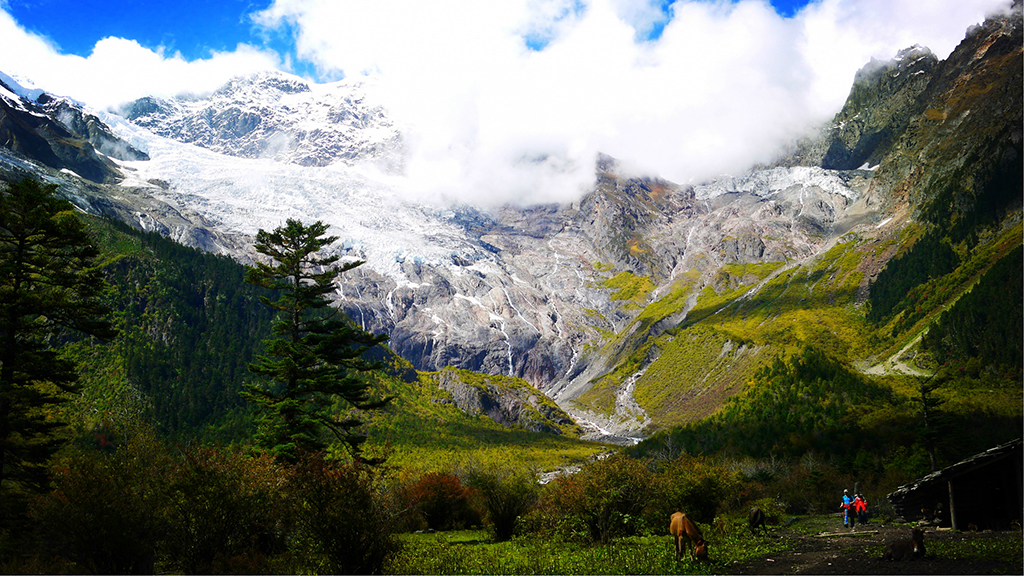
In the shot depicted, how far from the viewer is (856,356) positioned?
183 meters

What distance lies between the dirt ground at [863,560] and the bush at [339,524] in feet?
38.8

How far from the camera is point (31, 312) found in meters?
27.8

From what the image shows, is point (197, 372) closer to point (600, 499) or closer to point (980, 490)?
point (600, 499)

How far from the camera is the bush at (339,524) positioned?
17.8 metres

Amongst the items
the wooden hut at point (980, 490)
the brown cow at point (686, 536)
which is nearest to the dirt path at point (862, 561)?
the brown cow at point (686, 536)

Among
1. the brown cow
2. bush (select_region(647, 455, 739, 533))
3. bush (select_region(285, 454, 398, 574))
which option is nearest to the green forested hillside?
bush (select_region(647, 455, 739, 533))

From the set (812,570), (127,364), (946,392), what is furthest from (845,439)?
(127,364)

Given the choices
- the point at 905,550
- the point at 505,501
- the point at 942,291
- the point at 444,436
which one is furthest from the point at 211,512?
the point at 942,291

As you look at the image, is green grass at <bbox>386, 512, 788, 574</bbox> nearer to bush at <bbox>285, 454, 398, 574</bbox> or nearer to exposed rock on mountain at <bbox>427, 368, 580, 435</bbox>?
bush at <bbox>285, 454, 398, 574</bbox>

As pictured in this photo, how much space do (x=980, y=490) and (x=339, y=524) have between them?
29637mm

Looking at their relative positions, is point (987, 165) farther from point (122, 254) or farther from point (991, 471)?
point (122, 254)

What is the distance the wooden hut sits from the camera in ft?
80.0

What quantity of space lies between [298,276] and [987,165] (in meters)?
235

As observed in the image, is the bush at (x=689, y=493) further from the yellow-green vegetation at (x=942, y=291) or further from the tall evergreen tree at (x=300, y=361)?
the yellow-green vegetation at (x=942, y=291)
